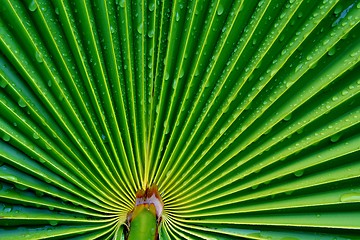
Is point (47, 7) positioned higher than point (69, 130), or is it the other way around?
point (47, 7)

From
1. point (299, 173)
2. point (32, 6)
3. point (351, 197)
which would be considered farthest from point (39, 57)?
point (351, 197)

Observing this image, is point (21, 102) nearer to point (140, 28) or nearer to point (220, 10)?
point (140, 28)

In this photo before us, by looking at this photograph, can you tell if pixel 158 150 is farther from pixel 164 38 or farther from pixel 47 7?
pixel 47 7

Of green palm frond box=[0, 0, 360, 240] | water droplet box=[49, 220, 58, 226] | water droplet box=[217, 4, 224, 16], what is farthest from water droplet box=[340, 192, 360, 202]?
water droplet box=[49, 220, 58, 226]

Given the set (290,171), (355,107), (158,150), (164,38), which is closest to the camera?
(355,107)

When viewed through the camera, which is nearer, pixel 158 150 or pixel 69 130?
pixel 69 130

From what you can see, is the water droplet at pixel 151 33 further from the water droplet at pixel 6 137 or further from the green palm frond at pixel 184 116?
the water droplet at pixel 6 137

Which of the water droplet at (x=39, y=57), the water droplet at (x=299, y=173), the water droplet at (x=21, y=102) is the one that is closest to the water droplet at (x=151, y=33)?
the water droplet at (x=39, y=57)

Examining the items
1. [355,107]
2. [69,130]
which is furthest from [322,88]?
[69,130]
